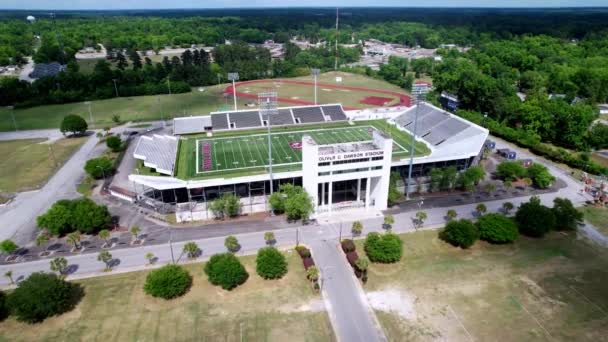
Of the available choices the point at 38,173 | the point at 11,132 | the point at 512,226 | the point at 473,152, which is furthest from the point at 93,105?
the point at 512,226

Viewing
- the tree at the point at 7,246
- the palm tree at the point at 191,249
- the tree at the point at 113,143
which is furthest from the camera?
the tree at the point at 113,143

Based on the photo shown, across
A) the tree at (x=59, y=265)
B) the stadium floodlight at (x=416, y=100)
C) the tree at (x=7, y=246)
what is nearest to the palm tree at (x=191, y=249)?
the tree at (x=59, y=265)

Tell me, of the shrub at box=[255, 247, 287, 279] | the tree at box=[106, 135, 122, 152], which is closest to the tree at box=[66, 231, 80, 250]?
the shrub at box=[255, 247, 287, 279]

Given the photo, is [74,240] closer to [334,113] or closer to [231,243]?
[231,243]

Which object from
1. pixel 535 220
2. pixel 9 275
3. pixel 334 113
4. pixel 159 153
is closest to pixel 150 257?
pixel 9 275

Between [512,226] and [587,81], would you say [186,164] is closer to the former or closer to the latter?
[512,226]

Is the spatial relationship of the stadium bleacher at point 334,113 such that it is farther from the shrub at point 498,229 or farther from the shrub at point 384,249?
the shrub at point 384,249
